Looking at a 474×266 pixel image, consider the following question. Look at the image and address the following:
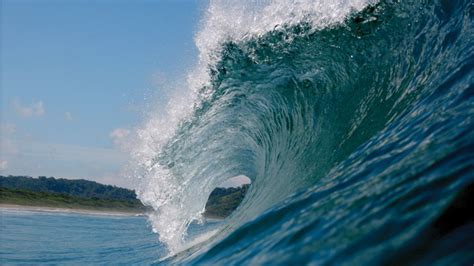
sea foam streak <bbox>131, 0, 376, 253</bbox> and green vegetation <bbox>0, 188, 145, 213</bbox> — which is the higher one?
green vegetation <bbox>0, 188, 145, 213</bbox>

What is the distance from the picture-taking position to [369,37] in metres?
6.89

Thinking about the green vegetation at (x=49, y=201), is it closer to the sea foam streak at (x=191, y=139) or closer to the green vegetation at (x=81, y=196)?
the green vegetation at (x=81, y=196)

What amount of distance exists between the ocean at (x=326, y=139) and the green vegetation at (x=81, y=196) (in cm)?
221

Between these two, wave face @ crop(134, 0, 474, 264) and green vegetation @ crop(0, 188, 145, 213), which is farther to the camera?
green vegetation @ crop(0, 188, 145, 213)

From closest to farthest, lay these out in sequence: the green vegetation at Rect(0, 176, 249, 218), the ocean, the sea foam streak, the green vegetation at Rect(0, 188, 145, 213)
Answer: the ocean
the sea foam streak
the green vegetation at Rect(0, 188, 145, 213)
the green vegetation at Rect(0, 176, 249, 218)

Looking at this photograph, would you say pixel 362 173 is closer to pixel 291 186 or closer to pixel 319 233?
pixel 319 233

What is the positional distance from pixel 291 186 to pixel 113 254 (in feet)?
25.7

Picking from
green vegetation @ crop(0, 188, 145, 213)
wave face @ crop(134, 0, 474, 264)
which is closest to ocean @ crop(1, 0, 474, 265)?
wave face @ crop(134, 0, 474, 264)

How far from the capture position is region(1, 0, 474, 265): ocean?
2.56 m

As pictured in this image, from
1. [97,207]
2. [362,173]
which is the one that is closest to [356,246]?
[362,173]

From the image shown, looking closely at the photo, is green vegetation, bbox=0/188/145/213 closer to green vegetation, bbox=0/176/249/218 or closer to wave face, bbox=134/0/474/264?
green vegetation, bbox=0/176/249/218

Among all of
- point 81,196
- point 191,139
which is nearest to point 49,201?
point 81,196

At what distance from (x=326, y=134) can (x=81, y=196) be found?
5348 inches

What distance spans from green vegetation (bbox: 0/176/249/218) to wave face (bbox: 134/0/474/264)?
2235mm
